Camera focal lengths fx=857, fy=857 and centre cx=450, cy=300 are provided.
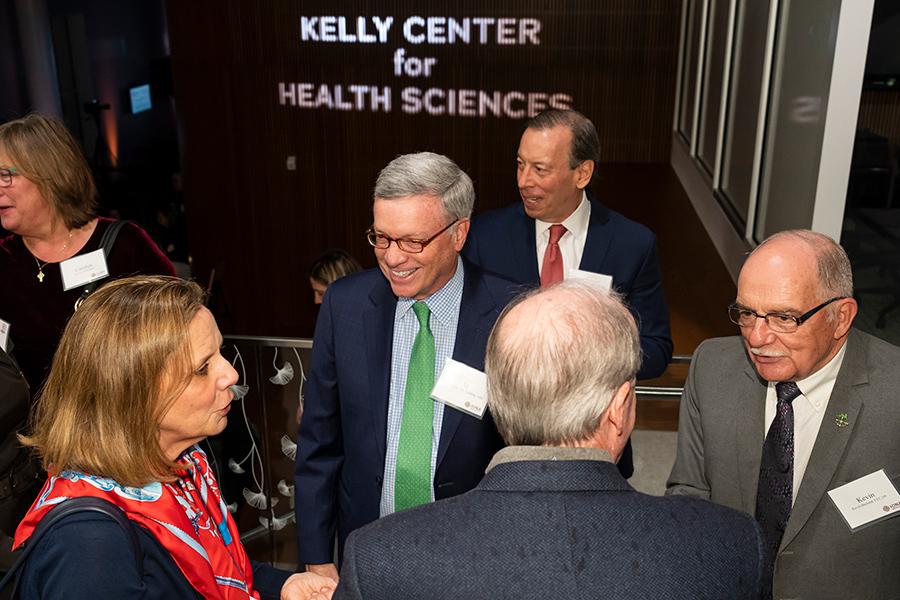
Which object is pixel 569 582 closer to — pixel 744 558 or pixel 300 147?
pixel 744 558

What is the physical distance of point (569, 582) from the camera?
3.80ft

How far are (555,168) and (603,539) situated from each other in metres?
2.02

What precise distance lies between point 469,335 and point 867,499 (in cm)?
102

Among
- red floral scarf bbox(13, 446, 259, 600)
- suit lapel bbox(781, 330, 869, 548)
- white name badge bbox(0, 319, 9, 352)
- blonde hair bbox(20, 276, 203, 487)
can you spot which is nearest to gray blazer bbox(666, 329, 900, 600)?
suit lapel bbox(781, 330, 869, 548)

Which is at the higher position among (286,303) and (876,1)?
(876,1)

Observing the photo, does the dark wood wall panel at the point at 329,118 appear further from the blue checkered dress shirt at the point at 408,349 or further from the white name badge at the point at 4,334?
the blue checkered dress shirt at the point at 408,349

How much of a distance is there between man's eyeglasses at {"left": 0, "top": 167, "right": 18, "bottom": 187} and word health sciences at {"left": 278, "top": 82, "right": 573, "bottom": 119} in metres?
6.83

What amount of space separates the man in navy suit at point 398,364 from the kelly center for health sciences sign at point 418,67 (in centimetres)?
692

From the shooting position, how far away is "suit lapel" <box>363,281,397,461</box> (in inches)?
87.7

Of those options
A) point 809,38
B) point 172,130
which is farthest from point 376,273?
point 172,130

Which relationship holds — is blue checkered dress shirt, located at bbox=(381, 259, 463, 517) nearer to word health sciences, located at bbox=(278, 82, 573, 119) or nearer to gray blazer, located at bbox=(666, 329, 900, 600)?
gray blazer, located at bbox=(666, 329, 900, 600)

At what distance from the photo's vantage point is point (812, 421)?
6.67 feet

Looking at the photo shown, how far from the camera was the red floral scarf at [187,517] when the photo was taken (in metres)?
1.52

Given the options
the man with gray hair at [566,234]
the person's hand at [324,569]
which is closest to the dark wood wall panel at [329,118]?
the man with gray hair at [566,234]
